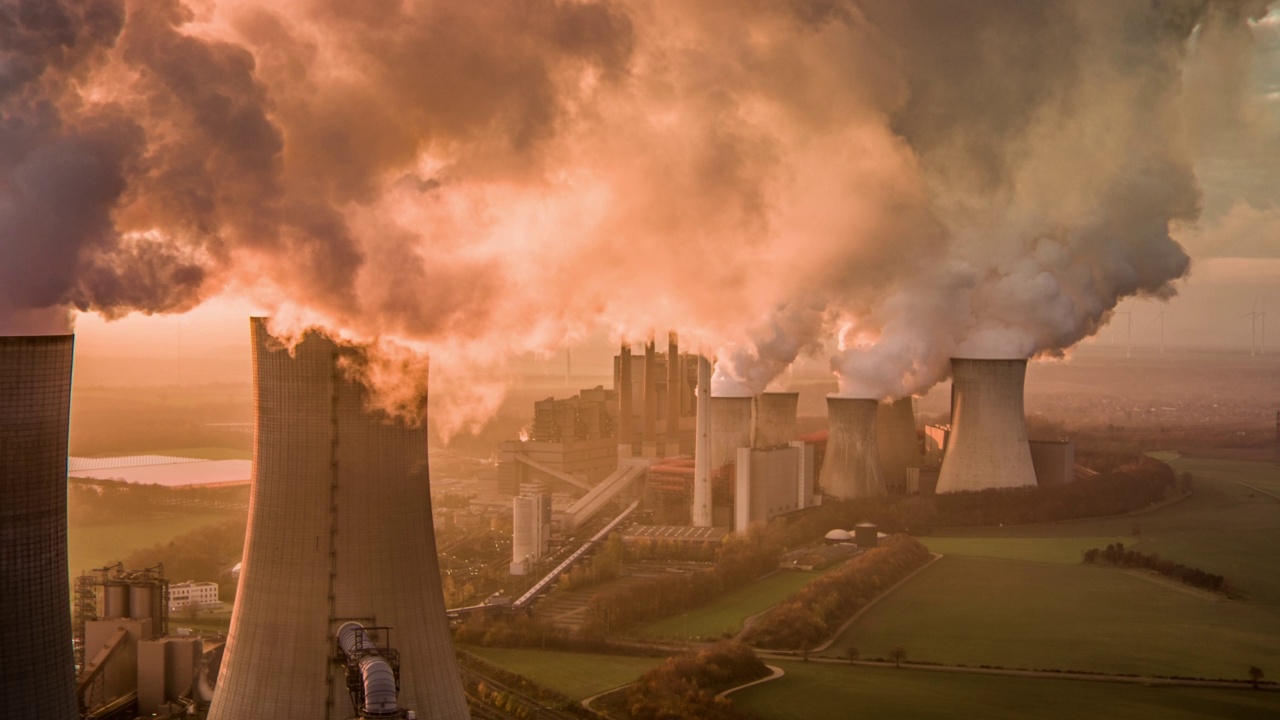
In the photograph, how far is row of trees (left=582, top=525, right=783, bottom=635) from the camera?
2375 centimetres

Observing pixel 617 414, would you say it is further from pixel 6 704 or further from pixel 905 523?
pixel 6 704

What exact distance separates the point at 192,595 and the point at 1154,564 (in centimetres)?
2073

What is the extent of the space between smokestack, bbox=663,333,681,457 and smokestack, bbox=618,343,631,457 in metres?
1.61

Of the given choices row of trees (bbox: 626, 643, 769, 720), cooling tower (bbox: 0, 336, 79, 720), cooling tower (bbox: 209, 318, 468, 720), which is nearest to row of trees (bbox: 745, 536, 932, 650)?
row of trees (bbox: 626, 643, 769, 720)

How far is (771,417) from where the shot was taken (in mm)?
40438

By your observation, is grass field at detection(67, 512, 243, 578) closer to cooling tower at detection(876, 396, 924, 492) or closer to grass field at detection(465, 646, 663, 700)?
grass field at detection(465, 646, 663, 700)

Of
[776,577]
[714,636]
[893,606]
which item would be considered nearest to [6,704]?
[714,636]

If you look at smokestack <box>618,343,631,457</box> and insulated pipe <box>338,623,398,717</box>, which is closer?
insulated pipe <box>338,623,398,717</box>

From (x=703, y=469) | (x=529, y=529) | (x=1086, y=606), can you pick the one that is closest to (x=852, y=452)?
Answer: (x=703, y=469)

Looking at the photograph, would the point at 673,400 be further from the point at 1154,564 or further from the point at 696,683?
the point at 696,683

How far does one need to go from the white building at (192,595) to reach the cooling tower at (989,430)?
21.3 m

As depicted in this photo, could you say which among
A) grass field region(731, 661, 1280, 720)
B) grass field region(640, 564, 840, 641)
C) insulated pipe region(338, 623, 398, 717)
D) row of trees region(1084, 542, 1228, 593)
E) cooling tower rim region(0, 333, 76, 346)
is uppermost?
cooling tower rim region(0, 333, 76, 346)

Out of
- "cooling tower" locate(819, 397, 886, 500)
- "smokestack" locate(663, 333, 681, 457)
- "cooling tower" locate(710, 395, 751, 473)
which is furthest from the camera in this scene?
→ "smokestack" locate(663, 333, 681, 457)

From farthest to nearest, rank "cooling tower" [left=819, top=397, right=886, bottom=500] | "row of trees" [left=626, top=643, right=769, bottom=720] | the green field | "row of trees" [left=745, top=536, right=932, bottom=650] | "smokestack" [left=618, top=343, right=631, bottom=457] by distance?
"smokestack" [left=618, top=343, right=631, bottom=457]
"cooling tower" [left=819, top=397, right=886, bottom=500]
"row of trees" [left=745, top=536, right=932, bottom=650]
the green field
"row of trees" [left=626, top=643, right=769, bottom=720]
